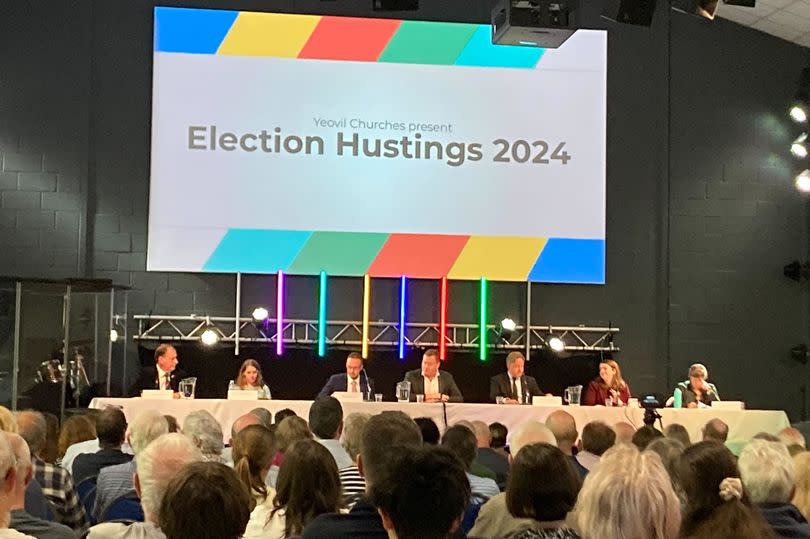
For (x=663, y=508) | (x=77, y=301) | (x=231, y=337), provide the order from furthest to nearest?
(x=231, y=337) < (x=77, y=301) < (x=663, y=508)

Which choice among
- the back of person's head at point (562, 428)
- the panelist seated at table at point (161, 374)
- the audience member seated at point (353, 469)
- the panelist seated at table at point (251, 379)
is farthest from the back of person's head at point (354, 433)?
the panelist seated at table at point (161, 374)

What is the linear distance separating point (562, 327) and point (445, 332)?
3.79 ft

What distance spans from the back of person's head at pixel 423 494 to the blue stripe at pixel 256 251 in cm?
812

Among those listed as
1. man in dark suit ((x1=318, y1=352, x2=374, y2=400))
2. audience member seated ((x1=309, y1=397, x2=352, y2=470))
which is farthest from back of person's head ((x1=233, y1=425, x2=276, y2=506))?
man in dark suit ((x1=318, y1=352, x2=374, y2=400))

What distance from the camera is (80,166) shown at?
10.7 metres

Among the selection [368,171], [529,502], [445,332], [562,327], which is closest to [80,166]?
[368,171]

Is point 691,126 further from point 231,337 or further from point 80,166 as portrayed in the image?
point 80,166

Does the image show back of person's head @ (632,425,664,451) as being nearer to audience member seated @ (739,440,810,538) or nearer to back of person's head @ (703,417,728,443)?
back of person's head @ (703,417,728,443)

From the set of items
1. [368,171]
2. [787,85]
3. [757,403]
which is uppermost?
[787,85]

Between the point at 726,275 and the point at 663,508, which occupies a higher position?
the point at 726,275

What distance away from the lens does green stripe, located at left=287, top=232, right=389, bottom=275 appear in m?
10.6

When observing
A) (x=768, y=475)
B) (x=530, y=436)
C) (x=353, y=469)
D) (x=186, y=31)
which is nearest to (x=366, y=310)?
(x=186, y=31)

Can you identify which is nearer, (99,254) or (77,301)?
(77,301)

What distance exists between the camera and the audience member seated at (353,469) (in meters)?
3.98
